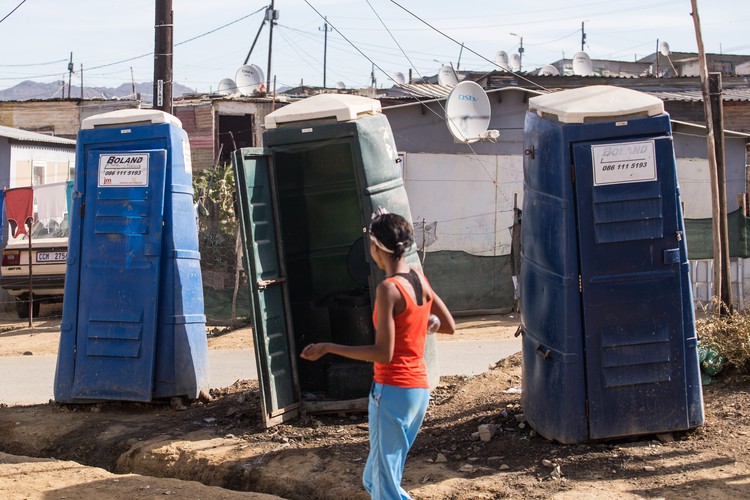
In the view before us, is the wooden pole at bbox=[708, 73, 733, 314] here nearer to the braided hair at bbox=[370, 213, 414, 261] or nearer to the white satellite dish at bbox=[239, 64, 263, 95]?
the braided hair at bbox=[370, 213, 414, 261]

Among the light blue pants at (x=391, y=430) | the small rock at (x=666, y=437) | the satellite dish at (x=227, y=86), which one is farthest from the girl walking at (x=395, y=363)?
the satellite dish at (x=227, y=86)

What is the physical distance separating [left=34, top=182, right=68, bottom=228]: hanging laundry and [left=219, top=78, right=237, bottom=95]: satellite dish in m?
10.8

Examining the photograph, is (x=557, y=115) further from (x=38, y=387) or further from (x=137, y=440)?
(x=38, y=387)

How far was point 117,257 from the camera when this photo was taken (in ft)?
25.1

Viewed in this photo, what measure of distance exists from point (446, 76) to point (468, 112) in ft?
34.4

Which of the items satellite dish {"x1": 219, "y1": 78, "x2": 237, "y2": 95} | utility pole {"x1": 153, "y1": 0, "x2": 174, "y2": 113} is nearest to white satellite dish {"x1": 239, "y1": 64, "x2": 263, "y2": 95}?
satellite dish {"x1": 219, "y1": 78, "x2": 237, "y2": 95}

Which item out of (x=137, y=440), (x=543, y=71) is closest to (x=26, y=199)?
(x=137, y=440)

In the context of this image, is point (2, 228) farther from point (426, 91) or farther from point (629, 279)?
point (629, 279)

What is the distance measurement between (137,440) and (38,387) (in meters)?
3.40

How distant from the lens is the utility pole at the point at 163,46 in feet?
38.2

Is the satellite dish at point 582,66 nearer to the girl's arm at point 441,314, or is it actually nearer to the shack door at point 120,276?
the shack door at point 120,276

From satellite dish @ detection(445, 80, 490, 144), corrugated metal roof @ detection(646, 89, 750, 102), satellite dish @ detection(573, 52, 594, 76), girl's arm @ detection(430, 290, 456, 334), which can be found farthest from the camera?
satellite dish @ detection(573, 52, 594, 76)

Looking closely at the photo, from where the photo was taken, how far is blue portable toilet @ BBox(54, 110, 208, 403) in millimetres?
7578

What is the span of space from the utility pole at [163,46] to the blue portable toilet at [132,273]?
4.15 m
